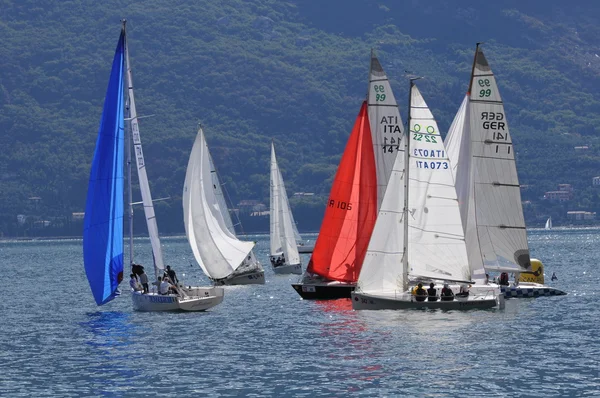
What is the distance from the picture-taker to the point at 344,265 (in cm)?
6544

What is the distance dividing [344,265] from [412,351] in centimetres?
1719

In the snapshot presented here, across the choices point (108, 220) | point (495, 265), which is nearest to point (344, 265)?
point (495, 265)

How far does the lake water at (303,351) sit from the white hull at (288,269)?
33.5 meters

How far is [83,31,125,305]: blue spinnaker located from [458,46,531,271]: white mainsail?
16.0 m

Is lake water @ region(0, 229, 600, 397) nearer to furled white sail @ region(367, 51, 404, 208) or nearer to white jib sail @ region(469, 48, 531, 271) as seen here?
white jib sail @ region(469, 48, 531, 271)

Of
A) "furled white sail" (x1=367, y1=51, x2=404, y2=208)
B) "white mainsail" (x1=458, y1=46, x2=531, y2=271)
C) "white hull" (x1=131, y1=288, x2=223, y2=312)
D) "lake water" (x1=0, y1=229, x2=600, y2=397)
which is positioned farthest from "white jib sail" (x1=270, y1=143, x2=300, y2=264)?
"white hull" (x1=131, y1=288, x2=223, y2=312)

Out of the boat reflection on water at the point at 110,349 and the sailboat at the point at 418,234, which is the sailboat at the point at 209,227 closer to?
the boat reflection on water at the point at 110,349

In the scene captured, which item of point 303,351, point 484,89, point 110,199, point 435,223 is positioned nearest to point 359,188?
point 435,223

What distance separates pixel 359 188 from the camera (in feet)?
214

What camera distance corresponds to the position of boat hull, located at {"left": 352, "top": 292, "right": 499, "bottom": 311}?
58.5m

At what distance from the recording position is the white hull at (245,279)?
87.2 m

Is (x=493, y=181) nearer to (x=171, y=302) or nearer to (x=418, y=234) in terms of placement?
(x=418, y=234)

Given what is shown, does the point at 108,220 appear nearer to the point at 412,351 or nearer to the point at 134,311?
the point at 134,311

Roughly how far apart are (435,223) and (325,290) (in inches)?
375
